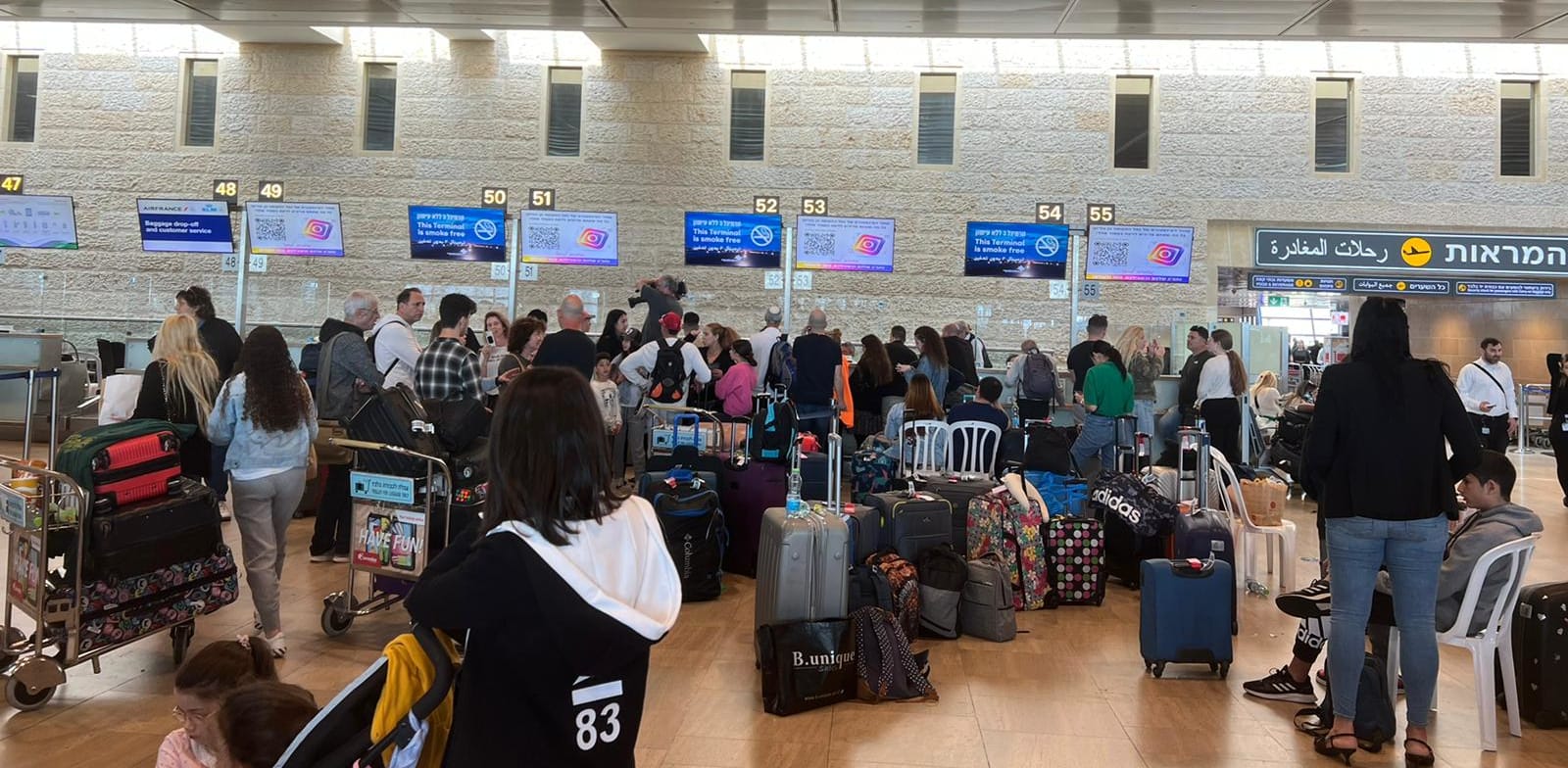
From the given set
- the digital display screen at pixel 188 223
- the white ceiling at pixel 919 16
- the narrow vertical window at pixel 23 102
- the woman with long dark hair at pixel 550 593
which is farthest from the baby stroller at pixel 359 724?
the narrow vertical window at pixel 23 102

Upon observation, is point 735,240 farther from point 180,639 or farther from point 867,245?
point 180,639

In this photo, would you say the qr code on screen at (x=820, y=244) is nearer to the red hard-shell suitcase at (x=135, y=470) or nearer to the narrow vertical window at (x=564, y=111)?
the narrow vertical window at (x=564, y=111)

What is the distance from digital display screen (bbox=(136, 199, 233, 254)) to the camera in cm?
1410

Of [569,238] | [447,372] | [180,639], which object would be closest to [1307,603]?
[447,372]

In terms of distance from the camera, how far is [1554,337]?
66.1 feet

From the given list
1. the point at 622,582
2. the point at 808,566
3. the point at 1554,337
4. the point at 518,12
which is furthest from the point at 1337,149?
the point at 622,582

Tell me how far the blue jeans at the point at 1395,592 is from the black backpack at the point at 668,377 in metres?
6.33

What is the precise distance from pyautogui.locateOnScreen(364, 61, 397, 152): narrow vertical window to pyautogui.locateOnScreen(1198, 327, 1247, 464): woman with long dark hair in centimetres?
1330

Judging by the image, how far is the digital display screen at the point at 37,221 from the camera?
14.6m

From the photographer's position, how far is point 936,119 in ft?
55.9

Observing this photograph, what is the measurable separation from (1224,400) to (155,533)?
874 centimetres

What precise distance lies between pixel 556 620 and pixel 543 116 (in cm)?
1648

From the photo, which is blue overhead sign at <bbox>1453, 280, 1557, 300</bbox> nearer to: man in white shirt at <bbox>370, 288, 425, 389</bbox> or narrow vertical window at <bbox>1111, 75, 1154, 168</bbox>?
narrow vertical window at <bbox>1111, 75, 1154, 168</bbox>

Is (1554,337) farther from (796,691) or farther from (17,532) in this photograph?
(17,532)
